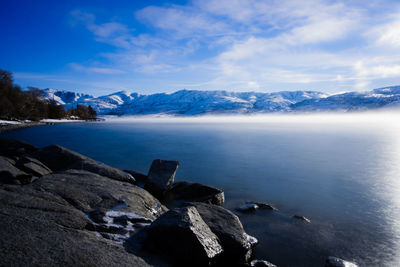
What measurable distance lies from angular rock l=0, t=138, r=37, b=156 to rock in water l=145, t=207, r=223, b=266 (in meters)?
20.1

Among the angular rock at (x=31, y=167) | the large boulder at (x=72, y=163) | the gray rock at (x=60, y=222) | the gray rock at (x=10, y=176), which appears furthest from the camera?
the large boulder at (x=72, y=163)

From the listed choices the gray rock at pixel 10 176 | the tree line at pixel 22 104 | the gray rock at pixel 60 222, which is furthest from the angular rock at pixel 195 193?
the tree line at pixel 22 104

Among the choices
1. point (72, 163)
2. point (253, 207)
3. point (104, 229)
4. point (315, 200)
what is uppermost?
point (72, 163)

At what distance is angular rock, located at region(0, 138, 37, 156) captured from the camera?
65.8ft

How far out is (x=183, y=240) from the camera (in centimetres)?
518

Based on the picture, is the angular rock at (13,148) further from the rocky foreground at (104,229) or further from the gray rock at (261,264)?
the gray rock at (261,264)

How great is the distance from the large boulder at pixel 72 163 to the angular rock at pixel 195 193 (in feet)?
7.98

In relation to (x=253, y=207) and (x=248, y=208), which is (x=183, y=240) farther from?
(x=253, y=207)

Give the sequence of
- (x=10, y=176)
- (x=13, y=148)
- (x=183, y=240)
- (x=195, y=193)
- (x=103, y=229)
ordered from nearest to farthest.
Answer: (x=183, y=240) → (x=103, y=229) → (x=10, y=176) → (x=195, y=193) → (x=13, y=148)

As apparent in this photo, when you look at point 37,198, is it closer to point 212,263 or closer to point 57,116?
point 212,263

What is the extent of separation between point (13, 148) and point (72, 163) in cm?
1175

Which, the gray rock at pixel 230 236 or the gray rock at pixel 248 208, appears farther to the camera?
the gray rock at pixel 248 208

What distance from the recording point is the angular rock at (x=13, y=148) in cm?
2004

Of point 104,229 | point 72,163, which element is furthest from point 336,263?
point 72,163
